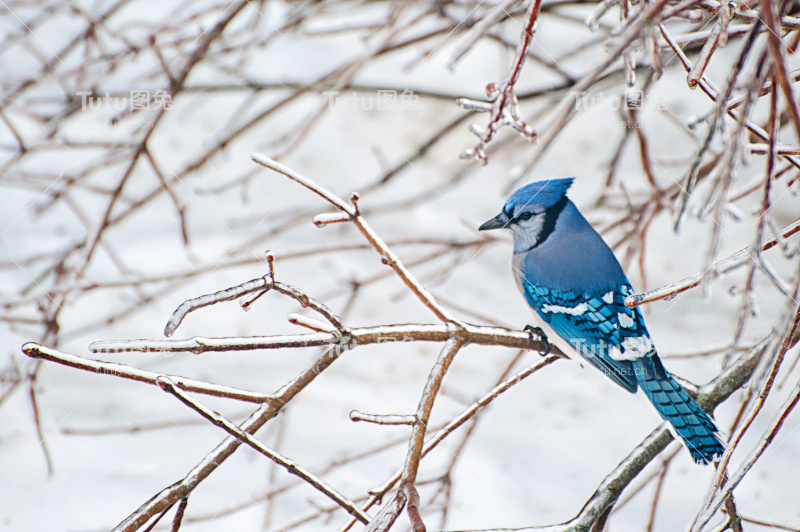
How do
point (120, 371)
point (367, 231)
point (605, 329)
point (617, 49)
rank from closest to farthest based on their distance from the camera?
1. point (617, 49)
2. point (120, 371)
3. point (367, 231)
4. point (605, 329)

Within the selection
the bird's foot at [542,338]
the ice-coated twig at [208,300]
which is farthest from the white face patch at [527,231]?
the ice-coated twig at [208,300]

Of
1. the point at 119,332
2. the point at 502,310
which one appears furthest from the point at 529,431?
the point at 119,332

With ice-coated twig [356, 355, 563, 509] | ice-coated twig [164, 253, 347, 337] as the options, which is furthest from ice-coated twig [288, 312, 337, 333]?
ice-coated twig [356, 355, 563, 509]

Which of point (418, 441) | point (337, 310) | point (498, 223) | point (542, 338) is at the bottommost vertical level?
point (418, 441)

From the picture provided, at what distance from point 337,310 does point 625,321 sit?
1163 mm

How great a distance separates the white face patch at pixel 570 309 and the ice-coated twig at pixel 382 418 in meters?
0.34

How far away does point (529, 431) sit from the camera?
57.4 inches

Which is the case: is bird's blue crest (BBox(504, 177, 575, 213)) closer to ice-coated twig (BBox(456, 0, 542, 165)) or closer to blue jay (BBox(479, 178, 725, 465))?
blue jay (BBox(479, 178, 725, 465))

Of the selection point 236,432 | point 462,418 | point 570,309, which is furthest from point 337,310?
point 236,432

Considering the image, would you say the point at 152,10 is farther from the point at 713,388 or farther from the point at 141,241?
the point at 713,388

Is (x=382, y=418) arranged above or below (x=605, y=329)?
below

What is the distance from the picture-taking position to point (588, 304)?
2.62 ft

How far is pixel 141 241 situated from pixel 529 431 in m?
1.23

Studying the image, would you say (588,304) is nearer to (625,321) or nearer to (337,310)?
(625,321)
